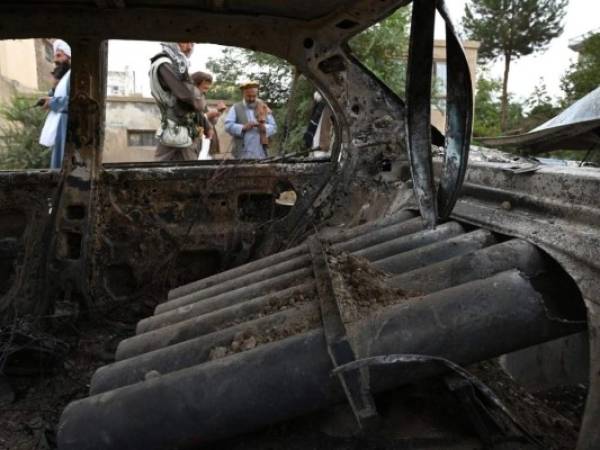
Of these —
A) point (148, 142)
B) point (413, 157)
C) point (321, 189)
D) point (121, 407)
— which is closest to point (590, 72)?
point (148, 142)

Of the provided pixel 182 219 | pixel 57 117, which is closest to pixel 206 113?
pixel 57 117

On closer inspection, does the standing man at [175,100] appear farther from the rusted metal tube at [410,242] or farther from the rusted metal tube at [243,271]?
the rusted metal tube at [410,242]

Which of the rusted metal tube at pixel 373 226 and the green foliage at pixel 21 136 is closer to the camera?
the rusted metal tube at pixel 373 226

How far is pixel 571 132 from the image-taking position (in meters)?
3.91

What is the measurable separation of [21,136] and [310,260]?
31.8ft

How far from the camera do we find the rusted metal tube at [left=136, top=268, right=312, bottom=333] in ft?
6.39

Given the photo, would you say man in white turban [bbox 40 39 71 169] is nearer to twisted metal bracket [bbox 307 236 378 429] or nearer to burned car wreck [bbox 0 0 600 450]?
burned car wreck [bbox 0 0 600 450]

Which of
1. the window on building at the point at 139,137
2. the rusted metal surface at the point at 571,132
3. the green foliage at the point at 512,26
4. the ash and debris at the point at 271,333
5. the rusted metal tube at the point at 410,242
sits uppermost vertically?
the green foliage at the point at 512,26

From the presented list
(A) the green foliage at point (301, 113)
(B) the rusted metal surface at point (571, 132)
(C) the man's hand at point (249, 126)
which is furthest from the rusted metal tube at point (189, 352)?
(A) the green foliage at point (301, 113)

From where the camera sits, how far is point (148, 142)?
1263 cm

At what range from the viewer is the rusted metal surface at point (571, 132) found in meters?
3.75

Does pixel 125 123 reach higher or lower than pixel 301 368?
lower

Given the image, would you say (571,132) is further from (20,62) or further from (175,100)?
(20,62)

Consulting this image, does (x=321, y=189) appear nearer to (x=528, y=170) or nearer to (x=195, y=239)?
(x=195, y=239)
